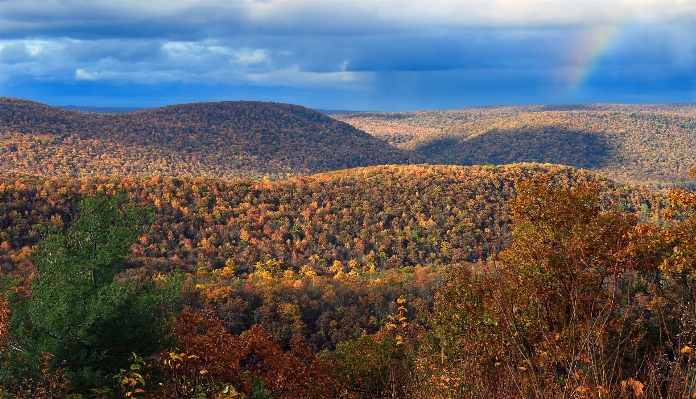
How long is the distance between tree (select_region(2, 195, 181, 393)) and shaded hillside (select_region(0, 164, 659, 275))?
42.0 m

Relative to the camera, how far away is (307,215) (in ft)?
286

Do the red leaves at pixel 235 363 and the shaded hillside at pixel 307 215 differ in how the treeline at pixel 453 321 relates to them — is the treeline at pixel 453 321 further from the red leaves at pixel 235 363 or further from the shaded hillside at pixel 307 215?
the shaded hillside at pixel 307 215

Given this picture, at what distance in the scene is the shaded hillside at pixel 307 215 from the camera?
233 ft

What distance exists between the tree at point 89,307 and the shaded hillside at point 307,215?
42.0 meters

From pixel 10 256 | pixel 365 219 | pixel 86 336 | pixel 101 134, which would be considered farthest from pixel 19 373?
pixel 101 134

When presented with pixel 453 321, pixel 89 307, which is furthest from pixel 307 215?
pixel 89 307

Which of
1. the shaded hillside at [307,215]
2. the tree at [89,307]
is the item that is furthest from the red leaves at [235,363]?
the shaded hillside at [307,215]

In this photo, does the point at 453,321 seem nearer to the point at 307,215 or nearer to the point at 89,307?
the point at 89,307

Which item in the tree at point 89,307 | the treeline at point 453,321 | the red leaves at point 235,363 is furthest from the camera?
the red leaves at point 235,363

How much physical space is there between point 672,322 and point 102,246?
54.0 ft

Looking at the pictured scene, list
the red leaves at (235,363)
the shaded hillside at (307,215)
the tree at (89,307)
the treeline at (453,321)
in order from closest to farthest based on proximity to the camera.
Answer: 1. the treeline at (453,321)
2. the tree at (89,307)
3. the red leaves at (235,363)
4. the shaded hillside at (307,215)

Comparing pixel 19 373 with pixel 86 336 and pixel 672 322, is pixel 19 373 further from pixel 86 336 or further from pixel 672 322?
pixel 672 322

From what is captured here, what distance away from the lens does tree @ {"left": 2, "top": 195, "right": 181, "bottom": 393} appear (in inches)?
567

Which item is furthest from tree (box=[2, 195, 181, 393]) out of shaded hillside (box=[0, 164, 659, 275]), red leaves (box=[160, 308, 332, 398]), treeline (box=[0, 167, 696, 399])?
shaded hillside (box=[0, 164, 659, 275])
